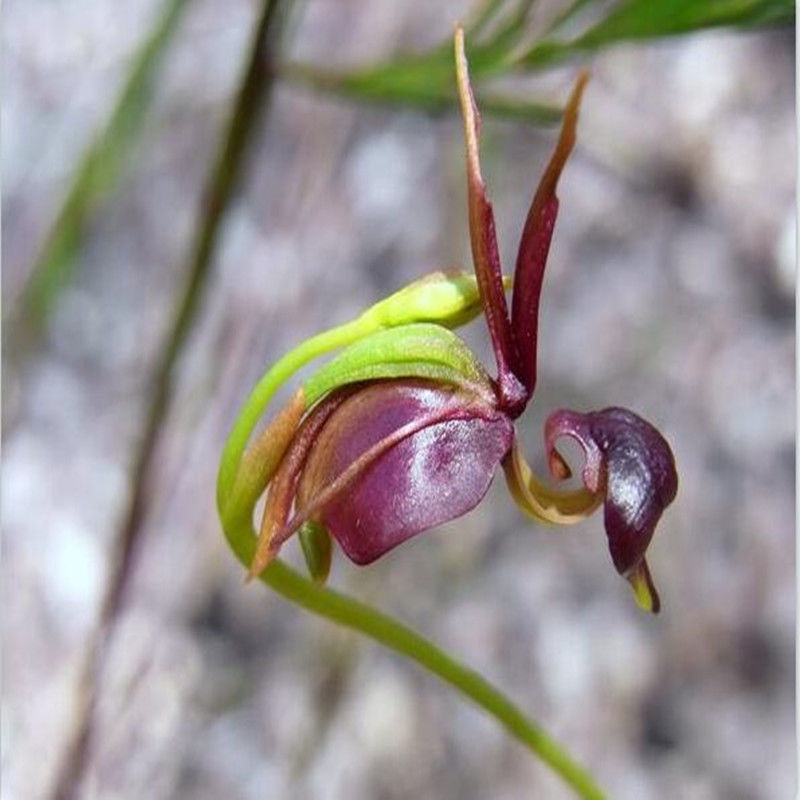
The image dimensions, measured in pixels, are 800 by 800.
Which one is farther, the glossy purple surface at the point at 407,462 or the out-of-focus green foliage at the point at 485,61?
the out-of-focus green foliage at the point at 485,61

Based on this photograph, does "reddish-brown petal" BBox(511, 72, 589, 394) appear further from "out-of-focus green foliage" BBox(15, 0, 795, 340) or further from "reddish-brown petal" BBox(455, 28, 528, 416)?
"out-of-focus green foliage" BBox(15, 0, 795, 340)

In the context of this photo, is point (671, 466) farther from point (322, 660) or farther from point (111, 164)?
point (322, 660)

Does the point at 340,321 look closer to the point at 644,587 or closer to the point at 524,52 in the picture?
A: the point at 524,52

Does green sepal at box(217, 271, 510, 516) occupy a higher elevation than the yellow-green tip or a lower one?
higher

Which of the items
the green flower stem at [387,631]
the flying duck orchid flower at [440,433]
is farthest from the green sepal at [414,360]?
the green flower stem at [387,631]

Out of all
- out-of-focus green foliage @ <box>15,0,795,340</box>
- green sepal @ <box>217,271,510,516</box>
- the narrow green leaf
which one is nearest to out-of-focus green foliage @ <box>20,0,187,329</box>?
out-of-focus green foliage @ <box>15,0,795,340</box>

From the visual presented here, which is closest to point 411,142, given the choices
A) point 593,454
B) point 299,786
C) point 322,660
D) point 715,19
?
point 322,660

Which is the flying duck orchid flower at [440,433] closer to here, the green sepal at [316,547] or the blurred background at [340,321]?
the green sepal at [316,547]

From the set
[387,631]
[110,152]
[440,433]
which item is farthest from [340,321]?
[440,433]
